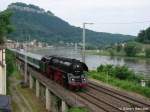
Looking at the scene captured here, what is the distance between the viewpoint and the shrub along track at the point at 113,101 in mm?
27250

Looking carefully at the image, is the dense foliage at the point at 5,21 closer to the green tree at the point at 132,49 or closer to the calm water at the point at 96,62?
the calm water at the point at 96,62

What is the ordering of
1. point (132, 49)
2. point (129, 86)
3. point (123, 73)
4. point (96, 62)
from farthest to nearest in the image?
1. point (132, 49)
2. point (96, 62)
3. point (123, 73)
4. point (129, 86)

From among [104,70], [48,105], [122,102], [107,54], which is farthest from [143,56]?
[122,102]

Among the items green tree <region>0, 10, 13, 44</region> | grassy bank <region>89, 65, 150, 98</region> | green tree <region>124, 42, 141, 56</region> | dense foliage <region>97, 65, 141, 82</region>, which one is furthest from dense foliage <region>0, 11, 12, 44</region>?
green tree <region>124, 42, 141, 56</region>

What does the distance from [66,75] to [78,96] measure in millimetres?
4785

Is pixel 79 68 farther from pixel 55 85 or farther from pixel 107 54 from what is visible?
pixel 107 54

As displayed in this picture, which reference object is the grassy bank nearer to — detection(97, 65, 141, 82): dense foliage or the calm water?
detection(97, 65, 141, 82): dense foliage

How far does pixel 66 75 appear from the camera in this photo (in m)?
39.1

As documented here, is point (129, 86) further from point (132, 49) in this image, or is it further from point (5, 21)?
point (132, 49)

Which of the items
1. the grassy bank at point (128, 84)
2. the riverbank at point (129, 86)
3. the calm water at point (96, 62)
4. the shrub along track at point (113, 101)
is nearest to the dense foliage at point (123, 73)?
the grassy bank at point (128, 84)

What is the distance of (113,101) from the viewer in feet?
102

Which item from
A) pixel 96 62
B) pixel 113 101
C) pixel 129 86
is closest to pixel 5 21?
pixel 129 86

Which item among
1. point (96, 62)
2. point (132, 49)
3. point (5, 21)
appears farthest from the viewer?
point (132, 49)

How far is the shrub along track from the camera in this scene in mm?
27250
